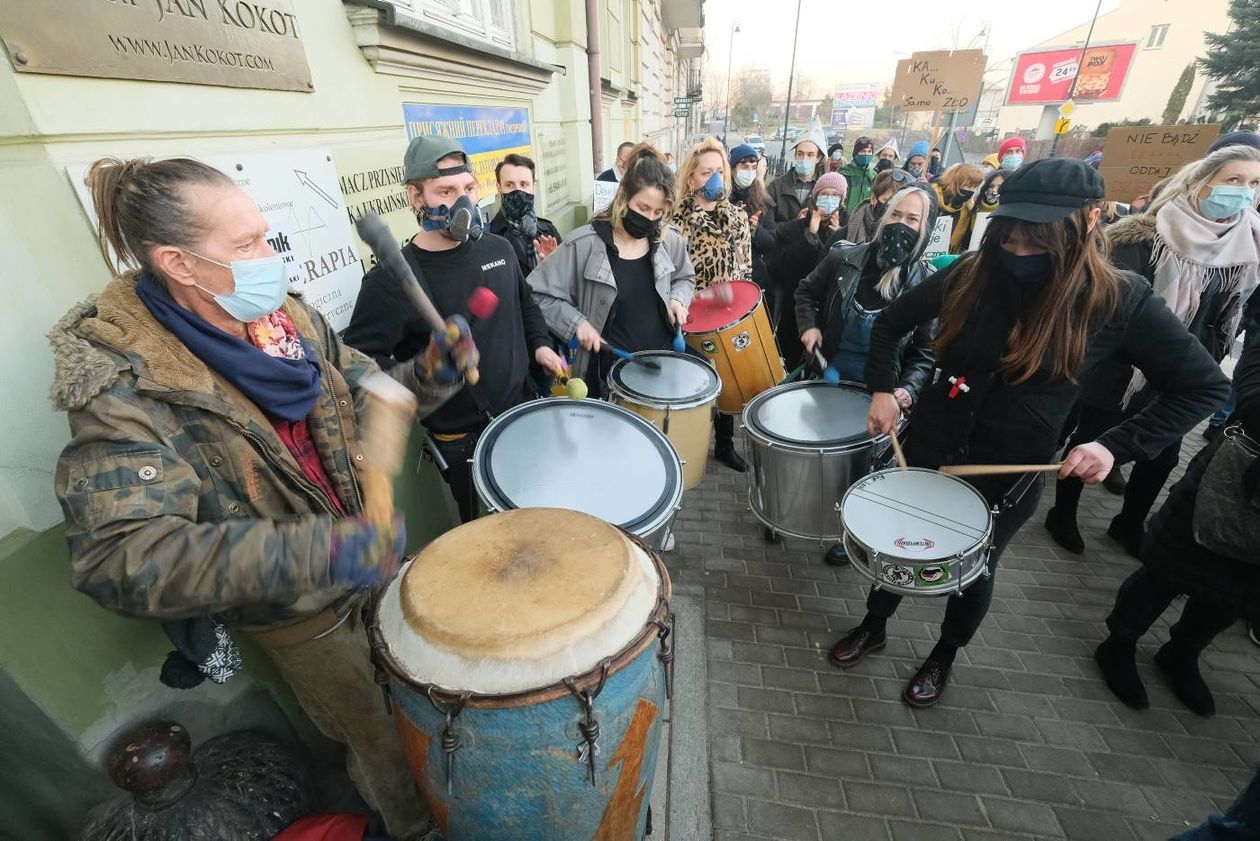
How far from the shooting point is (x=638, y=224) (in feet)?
10.3

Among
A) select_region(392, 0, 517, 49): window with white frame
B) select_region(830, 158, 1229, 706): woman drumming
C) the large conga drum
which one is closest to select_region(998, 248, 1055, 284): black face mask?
select_region(830, 158, 1229, 706): woman drumming

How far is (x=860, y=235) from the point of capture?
A: 4496mm

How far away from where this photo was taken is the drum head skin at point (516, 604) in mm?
1190

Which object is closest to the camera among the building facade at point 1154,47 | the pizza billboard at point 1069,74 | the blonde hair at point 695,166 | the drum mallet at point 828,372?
the drum mallet at point 828,372

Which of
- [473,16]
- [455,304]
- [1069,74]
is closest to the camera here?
[455,304]

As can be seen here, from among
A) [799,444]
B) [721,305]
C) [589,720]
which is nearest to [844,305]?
[721,305]

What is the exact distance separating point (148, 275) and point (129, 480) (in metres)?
0.51

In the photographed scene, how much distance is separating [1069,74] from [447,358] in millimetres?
33839

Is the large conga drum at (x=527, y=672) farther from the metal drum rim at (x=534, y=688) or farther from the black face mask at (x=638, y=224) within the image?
the black face mask at (x=638, y=224)

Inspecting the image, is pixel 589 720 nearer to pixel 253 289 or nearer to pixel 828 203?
pixel 253 289

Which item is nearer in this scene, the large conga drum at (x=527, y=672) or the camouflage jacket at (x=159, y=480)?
the camouflage jacket at (x=159, y=480)

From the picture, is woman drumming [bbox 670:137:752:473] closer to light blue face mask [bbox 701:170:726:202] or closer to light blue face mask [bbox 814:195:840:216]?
light blue face mask [bbox 701:170:726:202]

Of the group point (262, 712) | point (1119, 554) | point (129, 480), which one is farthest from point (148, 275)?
point (1119, 554)

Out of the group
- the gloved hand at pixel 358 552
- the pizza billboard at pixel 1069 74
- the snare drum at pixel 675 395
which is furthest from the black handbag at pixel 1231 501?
the pizza billboard at pixel 1069 74
